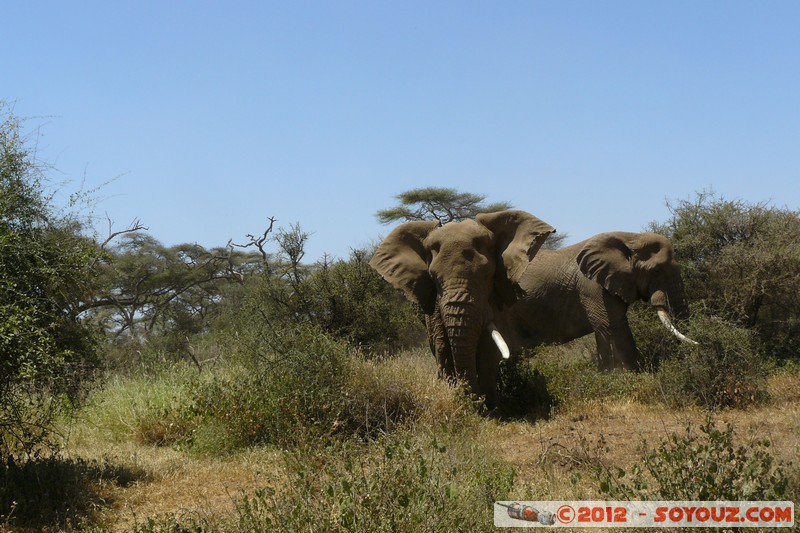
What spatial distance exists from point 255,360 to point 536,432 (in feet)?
10.9

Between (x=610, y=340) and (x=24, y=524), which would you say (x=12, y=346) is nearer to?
(x=24, y=524)

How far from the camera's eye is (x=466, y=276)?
1091 cm

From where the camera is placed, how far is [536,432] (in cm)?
997

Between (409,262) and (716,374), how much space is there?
152 inches

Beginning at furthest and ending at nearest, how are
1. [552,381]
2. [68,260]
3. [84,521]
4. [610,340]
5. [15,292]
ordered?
[610,340] < [552,381] < [68,260] < [15,292] < [84,521]

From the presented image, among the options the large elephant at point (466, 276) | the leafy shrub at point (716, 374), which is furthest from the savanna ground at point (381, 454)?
the large elephant at point (466, 276)

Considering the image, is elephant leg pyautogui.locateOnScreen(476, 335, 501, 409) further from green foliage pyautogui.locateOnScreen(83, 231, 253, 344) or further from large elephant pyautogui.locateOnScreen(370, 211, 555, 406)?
green foliage pyautogui.locateOnScreen(83, 231, 253, 344)

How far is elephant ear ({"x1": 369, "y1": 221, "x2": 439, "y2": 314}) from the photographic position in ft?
38.1

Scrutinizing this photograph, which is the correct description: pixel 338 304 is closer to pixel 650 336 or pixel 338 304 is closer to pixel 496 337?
pixel 650 336

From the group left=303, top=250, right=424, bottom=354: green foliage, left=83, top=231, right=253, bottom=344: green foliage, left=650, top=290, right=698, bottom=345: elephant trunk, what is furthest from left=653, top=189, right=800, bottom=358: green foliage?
left=83, top=231, right=253, bottom=344: green foliage

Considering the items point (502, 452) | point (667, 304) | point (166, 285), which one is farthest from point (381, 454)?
point (166, 285)

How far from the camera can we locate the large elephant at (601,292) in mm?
14367

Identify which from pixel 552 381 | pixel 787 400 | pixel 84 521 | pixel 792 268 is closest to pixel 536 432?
pixel 552 381

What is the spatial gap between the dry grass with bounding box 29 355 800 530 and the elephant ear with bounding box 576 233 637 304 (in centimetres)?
309
